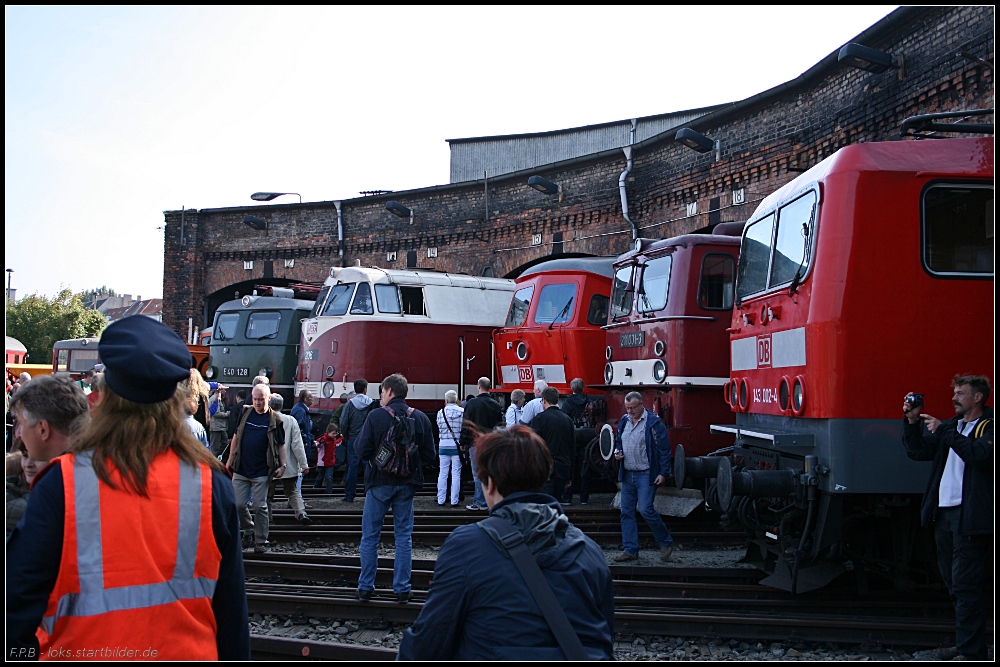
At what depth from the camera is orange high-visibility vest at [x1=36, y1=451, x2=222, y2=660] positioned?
7.00 feet

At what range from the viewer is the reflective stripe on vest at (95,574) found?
213 cm

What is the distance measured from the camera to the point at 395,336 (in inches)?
548

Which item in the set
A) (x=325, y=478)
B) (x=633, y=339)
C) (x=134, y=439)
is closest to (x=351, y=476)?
(x=325, y=478)

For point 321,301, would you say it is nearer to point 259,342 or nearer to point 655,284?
point 259,342

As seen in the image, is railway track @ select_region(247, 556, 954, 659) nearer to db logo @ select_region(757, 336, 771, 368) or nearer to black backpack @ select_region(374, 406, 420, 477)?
black backpack @ select_region(374, 406, 420, 477)

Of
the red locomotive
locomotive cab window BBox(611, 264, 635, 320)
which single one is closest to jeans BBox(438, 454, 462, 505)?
the red locomotive

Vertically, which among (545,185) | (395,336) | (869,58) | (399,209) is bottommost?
(395,336)

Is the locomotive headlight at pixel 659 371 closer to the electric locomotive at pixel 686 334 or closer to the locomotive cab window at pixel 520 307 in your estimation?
the electric locomotive at pixel 686 334

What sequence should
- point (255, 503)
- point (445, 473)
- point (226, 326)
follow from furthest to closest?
point (226, 326), point (445, 473), point (255, 503)

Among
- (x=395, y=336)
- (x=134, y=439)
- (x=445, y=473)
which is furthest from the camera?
(x=395, y=336)

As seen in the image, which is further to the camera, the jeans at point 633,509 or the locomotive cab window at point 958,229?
the jeans at point 633,509

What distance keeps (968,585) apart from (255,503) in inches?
254

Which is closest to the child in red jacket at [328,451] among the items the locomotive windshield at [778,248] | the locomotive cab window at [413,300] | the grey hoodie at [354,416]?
the grey hoodie at [354,416]

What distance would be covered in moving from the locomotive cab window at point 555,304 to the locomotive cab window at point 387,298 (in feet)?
9.66
